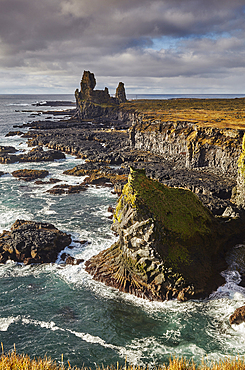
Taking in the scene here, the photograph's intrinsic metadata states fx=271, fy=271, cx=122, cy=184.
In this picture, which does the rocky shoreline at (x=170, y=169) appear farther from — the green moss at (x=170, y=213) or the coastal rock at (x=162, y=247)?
the green moss at (x=170, y=213)

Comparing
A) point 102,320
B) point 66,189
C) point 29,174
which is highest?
point 29,174

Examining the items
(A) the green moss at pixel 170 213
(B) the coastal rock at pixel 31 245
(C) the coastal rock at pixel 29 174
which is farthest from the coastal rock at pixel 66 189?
(A) the green moss at pixel 170 213

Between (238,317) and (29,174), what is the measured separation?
52.2 meters

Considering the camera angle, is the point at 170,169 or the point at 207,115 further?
the point at 207,115

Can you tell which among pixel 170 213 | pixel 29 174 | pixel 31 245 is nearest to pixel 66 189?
pixel 29 174

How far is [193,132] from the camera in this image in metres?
64.0

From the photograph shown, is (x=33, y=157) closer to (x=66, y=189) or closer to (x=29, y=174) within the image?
(x=29, y=174)

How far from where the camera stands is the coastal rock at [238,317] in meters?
17.8

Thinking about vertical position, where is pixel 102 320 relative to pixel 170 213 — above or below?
below

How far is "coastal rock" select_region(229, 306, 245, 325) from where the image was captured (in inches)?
701

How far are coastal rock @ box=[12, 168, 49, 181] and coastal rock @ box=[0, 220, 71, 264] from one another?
29.4 meters

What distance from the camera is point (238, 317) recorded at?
58.6 ft

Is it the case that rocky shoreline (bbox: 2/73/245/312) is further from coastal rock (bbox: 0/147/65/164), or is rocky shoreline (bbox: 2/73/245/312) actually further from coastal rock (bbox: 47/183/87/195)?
coastal rock (bbox: 0/147/65/164)

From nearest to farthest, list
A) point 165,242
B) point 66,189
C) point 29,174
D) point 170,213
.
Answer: point 165,242 < point 170,213 < point 66,189 < point 29,174
